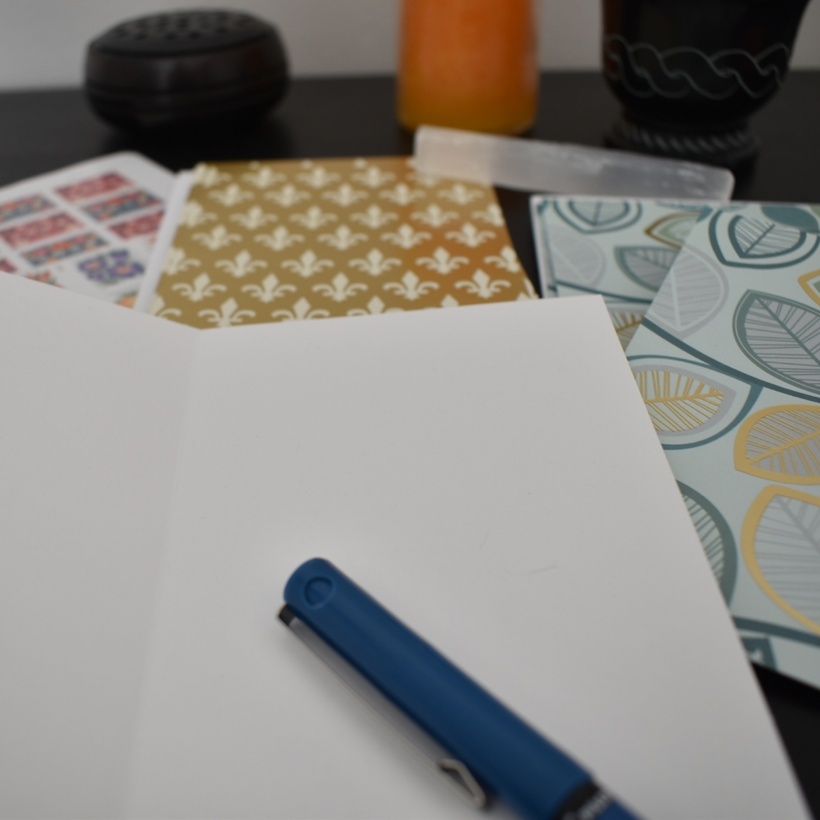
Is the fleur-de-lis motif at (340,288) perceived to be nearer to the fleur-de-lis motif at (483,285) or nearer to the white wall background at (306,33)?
the fleur-de-lis motif at (483,285)

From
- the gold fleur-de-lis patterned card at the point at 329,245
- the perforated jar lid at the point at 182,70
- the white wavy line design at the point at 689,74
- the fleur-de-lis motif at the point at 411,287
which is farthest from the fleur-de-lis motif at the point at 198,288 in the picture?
the white wavy line design at the point at 689,74

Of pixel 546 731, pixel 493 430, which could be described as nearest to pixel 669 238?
pixel 493 430

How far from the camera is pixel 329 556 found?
1.05 ft

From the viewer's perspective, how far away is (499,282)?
0.51 metres

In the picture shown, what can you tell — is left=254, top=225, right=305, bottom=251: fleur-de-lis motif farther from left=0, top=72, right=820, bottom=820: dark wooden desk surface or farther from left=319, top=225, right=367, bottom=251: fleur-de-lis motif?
left=0, top=72, right=820, bottom=820: dark wooden desk surface

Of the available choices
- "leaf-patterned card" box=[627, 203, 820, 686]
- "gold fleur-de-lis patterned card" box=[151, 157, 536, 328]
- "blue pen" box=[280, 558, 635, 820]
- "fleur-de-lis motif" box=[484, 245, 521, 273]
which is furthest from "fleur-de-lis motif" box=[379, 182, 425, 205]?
"blue pen" box=[280, 558, 635, 820]

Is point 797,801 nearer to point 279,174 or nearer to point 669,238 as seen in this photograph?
point 669,238

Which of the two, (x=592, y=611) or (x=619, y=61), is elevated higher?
(x=619, y=61)

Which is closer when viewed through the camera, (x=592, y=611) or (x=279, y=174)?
(x=592, y=611)

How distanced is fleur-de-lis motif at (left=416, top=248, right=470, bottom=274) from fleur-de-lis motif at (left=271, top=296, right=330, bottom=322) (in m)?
0.08

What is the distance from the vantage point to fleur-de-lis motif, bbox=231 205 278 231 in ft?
1.91

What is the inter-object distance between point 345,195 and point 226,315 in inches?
7.0

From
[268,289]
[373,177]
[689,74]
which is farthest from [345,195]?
[689,74]

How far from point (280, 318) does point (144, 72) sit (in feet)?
0.93
